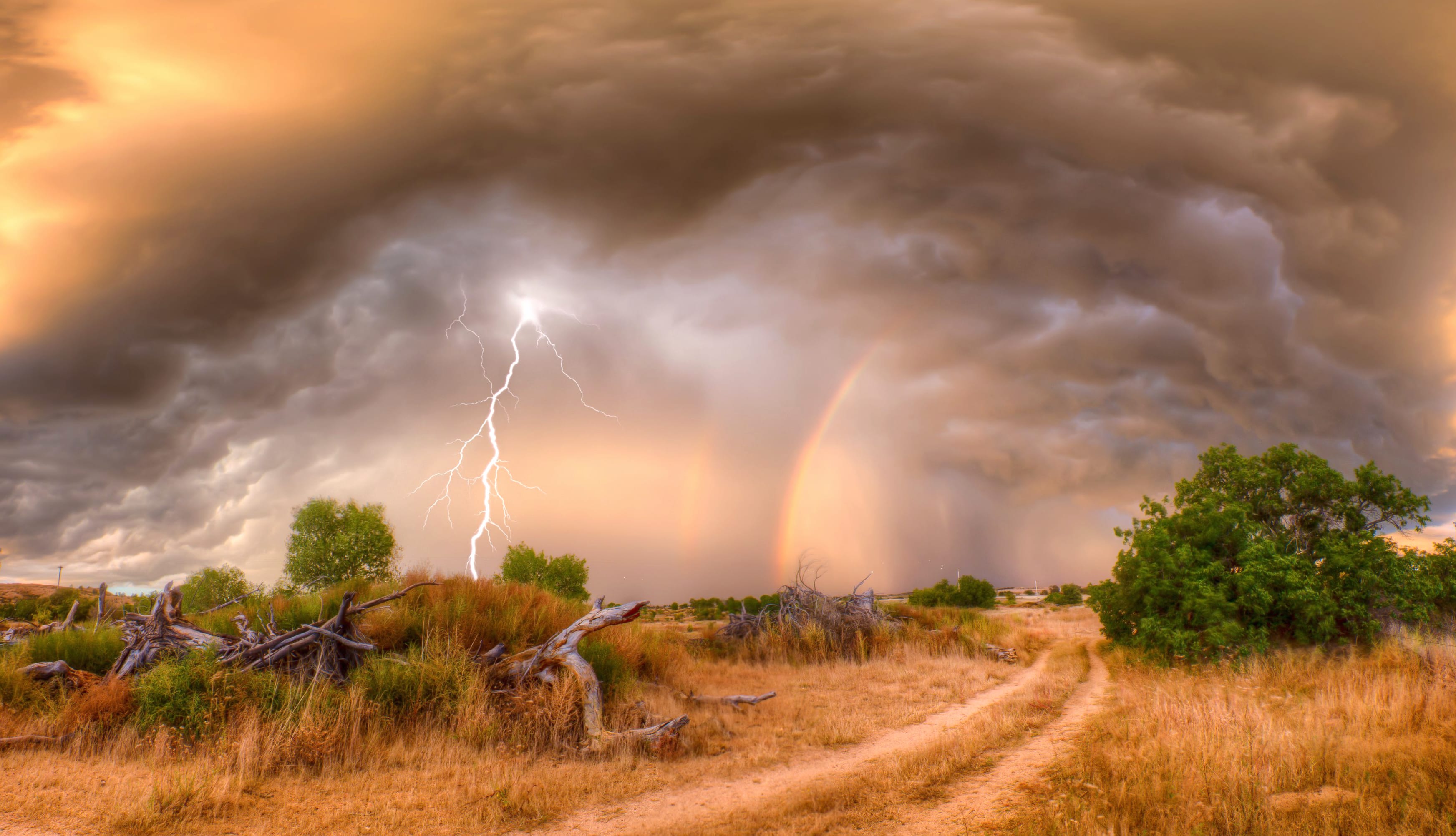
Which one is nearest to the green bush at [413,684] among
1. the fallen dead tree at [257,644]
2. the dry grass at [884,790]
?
the fallen dead tree at [257,644]

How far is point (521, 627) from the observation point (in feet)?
44.1

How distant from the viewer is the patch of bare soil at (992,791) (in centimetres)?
638

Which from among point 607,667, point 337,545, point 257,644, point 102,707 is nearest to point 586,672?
point 607,667

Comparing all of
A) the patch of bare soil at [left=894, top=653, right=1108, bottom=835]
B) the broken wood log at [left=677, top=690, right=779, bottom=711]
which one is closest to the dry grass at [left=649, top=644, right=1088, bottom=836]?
the patch of bare soil at [left=894, top=653, right=1108, bottom=835]

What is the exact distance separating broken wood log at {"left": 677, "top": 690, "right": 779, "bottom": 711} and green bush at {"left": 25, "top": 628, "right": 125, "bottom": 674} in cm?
1037

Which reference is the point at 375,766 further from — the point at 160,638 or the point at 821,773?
the point at 821,773

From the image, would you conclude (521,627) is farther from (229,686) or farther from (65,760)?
(65,760)

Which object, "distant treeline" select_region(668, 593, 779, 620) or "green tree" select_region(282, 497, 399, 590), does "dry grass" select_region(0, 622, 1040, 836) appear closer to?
"distant treeline" select_region(668, 593, 779, 620)

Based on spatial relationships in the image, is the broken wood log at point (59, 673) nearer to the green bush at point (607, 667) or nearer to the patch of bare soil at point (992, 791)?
the green bush at point (607, 667)

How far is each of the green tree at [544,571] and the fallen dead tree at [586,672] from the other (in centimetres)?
3406

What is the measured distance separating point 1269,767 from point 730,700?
8439 mm

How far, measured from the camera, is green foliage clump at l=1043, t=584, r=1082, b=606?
2494 inches

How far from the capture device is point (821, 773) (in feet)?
28.3

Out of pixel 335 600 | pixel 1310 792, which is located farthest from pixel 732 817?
pixel 335 600
